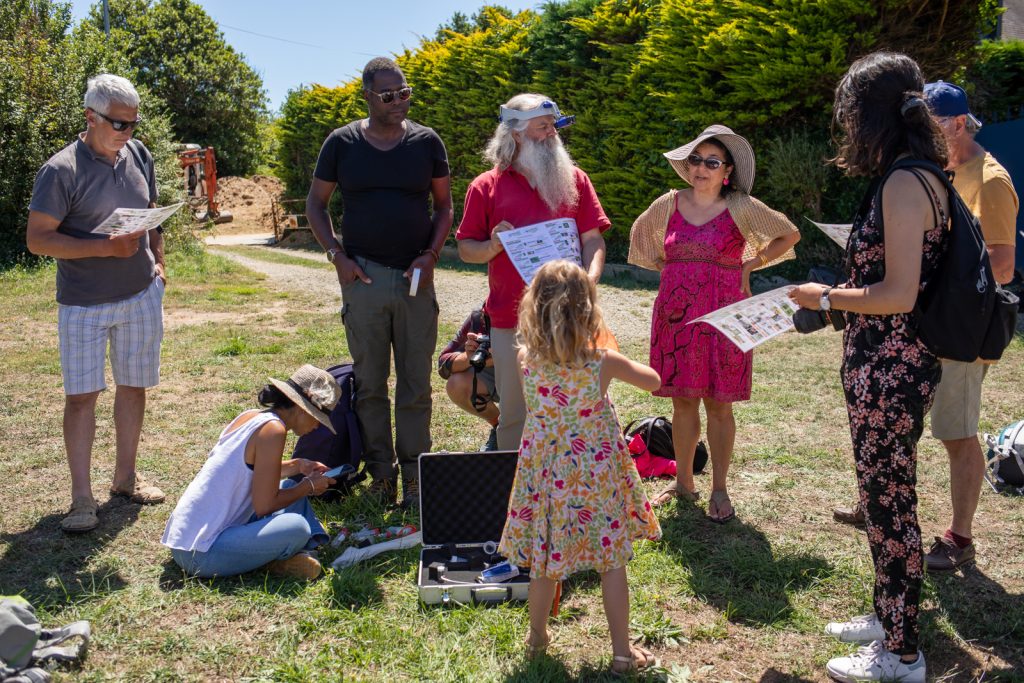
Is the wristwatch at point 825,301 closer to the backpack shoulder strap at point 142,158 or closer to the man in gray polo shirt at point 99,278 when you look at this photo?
the man in gray polo shirt at point 99,278

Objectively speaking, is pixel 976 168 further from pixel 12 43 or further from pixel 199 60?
pixel 199 60

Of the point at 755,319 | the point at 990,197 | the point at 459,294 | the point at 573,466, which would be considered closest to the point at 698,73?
the point at 459,294

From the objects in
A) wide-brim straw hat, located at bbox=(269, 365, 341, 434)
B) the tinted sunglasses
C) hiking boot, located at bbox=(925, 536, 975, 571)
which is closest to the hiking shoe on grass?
wide-brim straw hat, located at bbox=(269, 365, 341, 434)

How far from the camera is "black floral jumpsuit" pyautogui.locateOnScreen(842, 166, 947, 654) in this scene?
2734mm

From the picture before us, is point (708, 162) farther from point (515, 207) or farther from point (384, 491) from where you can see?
point (384, 491)

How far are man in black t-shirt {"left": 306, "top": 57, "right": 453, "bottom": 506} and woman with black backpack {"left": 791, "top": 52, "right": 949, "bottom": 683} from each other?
7.26ft

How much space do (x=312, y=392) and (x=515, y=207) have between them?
1293mm

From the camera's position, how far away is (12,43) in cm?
1459

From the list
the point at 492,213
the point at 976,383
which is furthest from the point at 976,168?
the point at 492,213

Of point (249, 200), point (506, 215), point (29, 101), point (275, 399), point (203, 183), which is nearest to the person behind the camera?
point (275, 399)

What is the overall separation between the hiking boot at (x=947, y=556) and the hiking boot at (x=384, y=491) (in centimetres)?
262

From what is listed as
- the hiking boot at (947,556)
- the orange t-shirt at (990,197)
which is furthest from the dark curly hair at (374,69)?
the hiking boot at (947,556)

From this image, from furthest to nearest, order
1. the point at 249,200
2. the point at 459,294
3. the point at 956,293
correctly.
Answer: the point at 249,200 < the point at 459,294 < the point at 956,293

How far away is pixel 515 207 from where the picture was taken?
13.4 ft
